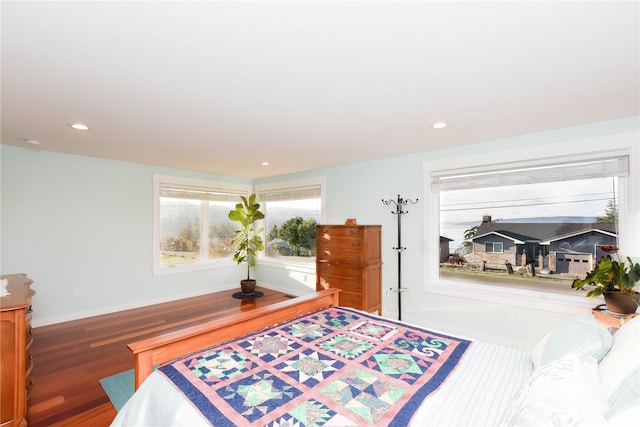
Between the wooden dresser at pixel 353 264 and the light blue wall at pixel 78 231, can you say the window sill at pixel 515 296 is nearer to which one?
the wooden dresser at pixel 353 264

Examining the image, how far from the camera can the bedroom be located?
5.99ft

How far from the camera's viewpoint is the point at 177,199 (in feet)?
17.1

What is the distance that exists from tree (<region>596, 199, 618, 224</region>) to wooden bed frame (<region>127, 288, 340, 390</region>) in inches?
114

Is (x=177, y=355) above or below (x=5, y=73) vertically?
below

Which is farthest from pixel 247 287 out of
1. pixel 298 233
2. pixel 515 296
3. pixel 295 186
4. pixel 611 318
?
pixel 611 318

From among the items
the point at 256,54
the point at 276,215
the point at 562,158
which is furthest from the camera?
the point at 276,215

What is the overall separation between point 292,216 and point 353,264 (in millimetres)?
2175

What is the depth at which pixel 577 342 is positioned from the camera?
1345 mm

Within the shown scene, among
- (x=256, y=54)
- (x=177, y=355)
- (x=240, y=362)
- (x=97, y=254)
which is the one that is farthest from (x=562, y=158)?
(x=97, y=254)

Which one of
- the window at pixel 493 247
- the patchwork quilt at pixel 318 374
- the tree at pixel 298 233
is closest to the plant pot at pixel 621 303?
the window at pixel 493 247

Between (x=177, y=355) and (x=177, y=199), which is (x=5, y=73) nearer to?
(x=177, y=355)

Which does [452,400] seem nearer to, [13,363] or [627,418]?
[627,418]

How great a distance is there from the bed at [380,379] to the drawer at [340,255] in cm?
184

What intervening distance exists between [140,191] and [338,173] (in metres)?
3.21
